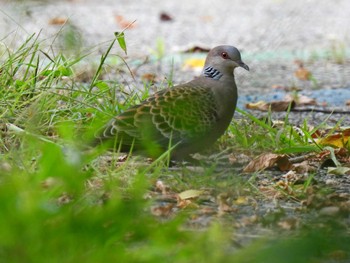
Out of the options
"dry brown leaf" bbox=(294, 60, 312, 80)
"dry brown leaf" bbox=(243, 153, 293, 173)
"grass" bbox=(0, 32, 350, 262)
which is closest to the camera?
"grass" bbox=(0, 32, 350, 262)

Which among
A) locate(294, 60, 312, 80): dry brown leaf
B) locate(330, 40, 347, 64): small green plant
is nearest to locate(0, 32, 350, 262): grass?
locate(294, 60, 312, 80): dry brown leaf

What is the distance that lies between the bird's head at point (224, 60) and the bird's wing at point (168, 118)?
39cm

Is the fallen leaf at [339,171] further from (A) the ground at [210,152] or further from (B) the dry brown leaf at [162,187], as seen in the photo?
(B) the dry brown leaf at [162,187]

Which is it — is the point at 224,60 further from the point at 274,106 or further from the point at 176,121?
the point at 274,106

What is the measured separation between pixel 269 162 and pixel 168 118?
55cm

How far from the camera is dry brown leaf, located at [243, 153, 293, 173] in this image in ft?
15.3

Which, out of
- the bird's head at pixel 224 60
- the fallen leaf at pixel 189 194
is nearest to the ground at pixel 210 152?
the fallen leaf at pixel 189 194

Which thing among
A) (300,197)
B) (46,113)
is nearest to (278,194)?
(300,197)

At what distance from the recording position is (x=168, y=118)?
4.64 metres

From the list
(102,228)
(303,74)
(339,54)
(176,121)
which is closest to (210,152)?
(176,121)

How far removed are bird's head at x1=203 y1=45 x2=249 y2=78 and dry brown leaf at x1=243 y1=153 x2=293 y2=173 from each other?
0.62 metres

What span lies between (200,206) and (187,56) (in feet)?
17.9

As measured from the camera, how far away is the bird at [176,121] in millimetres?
4531

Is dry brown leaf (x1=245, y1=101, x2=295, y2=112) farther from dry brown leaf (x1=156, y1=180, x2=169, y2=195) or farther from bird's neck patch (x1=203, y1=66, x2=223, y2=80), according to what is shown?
dry brown leaf (x1=156, y1=180, x2=169, y2=195)
